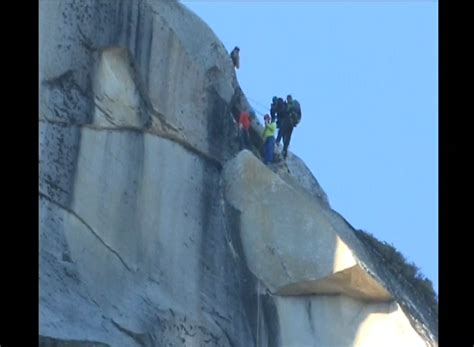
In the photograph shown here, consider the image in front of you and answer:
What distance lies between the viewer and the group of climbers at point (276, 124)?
1054 inches

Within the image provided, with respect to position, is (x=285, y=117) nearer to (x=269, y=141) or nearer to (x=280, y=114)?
(x=280, y=114)

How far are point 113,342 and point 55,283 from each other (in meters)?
1.06

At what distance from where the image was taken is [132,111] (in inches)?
992

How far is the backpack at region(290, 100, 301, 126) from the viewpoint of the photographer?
27705mm

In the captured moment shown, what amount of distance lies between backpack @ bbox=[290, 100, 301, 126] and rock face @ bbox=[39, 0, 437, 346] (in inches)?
60.8

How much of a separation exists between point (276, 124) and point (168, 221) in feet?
13.3
